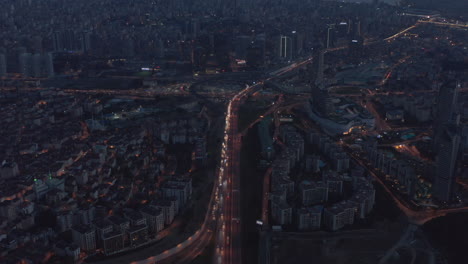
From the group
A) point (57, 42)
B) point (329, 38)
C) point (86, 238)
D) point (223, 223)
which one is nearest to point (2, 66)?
point (57, 42)

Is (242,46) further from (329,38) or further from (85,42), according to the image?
(85,42)

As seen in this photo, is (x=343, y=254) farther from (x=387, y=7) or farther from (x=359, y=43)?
(x=387, y=7)

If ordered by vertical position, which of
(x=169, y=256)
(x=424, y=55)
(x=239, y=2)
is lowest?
(x=169, y=256)

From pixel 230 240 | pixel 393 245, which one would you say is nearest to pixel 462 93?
pixel 393 245

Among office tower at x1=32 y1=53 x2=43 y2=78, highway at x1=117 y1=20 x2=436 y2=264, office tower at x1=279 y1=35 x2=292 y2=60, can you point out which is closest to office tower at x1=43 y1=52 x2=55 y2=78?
office tower at x1=32 y1=53 x2=43 y2=78

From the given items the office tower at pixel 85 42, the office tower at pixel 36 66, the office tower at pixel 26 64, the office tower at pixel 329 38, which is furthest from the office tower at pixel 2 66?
the office tower at pixel 329 38
